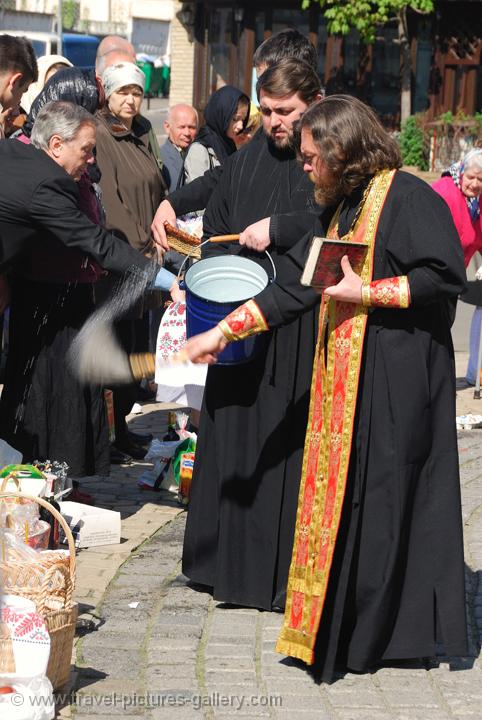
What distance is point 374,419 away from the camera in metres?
4.32

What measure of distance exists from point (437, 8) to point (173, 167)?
1678cm

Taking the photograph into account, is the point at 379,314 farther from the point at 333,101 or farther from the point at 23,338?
the point at 23,338

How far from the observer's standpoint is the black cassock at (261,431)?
197 inches

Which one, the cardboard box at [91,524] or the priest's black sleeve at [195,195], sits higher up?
the priest's black sleeve at [195,195]

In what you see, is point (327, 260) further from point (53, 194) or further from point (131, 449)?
point (131, 449)

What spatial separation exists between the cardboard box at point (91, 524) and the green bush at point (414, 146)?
56.5 feet

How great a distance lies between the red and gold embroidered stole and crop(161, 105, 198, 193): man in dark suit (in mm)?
4445

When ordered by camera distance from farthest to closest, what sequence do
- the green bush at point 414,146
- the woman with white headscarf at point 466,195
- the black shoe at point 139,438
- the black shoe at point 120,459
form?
the green bush at point 414,146
the woman with white headscarf at point 466,195
the black shoe at point 139,438
the black shoe at point 120,459

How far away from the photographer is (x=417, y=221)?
4191 millimetres

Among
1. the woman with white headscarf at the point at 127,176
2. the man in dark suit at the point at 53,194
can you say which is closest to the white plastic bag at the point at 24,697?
the man in dark suit at the point at 53,194

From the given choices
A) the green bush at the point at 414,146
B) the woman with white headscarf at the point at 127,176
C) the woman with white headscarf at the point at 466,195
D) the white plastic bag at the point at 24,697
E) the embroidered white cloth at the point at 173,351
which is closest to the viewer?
the white plastic bag at the point at 24,697

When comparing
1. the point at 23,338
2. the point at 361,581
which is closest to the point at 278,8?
the point at 23,338

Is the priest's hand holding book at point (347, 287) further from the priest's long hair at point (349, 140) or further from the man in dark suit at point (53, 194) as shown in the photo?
the man in dark suit at point (53, 194)

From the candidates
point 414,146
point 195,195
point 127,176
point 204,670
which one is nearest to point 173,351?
point 195,195
